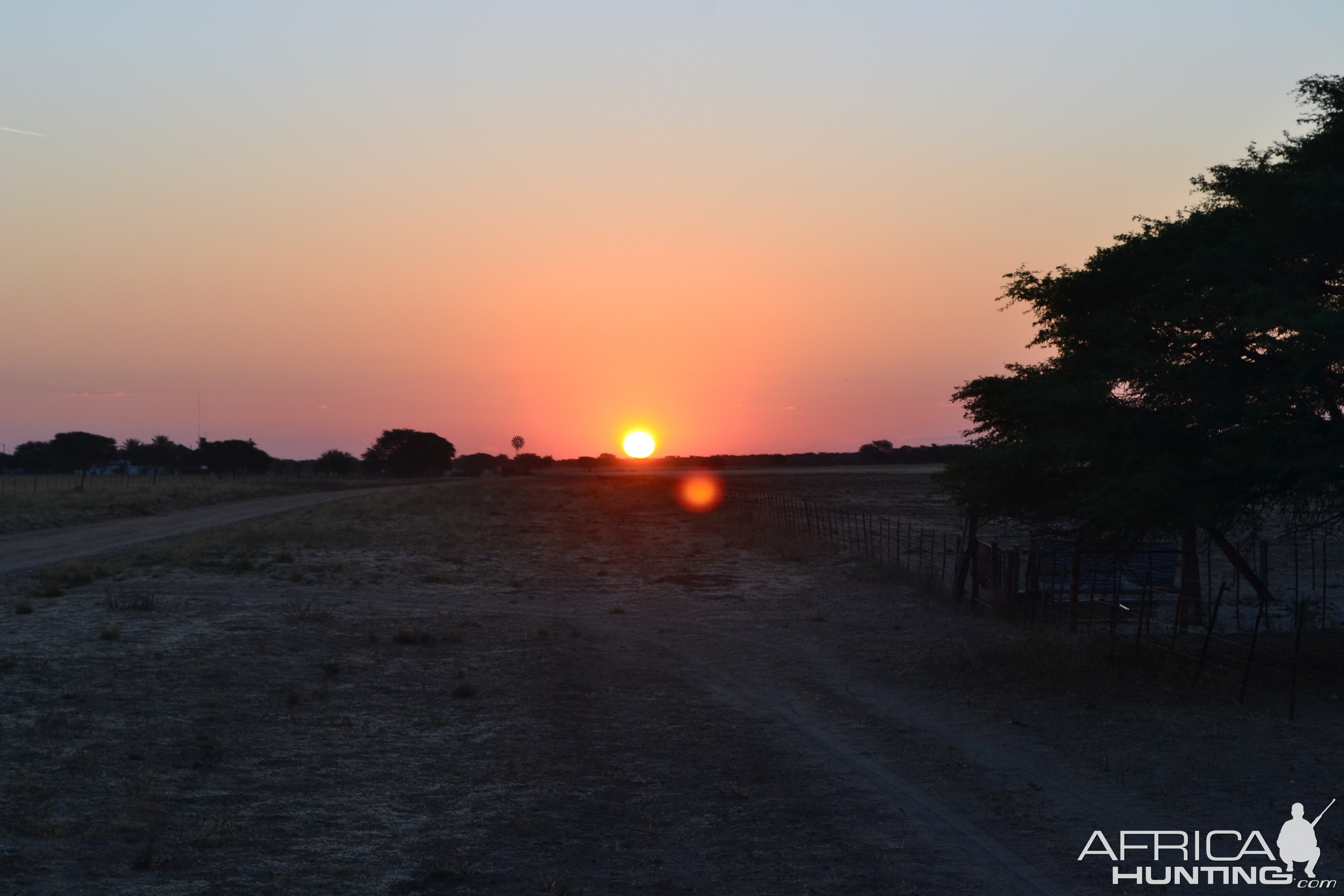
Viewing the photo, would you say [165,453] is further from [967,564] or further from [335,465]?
[967,564]

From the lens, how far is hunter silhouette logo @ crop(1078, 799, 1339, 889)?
25.0ft

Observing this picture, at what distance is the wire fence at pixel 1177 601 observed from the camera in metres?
15.0

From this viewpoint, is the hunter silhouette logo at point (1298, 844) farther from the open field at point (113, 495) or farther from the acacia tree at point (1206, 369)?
the open field at point (113, 495)

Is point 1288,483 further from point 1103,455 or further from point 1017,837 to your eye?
point 1017,837

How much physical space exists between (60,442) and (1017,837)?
136037mm

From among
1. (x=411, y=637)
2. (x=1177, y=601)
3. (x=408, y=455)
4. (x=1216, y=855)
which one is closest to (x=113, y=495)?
(x=411, y=637)

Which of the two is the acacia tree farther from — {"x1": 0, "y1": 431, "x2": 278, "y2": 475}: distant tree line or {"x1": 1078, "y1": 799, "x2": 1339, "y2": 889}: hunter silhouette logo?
{"x1": 0, "y1": 431, "x2": 278, "y2": 475}: distant tree line

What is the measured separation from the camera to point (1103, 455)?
15.1 meters

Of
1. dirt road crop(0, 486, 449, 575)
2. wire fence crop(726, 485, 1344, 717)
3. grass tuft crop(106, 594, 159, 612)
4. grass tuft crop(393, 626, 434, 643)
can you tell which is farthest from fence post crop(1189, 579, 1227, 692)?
dirt road crop(0, 486, 449, 575)

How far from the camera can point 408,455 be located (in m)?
184

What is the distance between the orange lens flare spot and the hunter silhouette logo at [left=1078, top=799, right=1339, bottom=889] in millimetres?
56957

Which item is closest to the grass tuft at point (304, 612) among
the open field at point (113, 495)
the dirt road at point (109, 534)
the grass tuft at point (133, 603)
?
the grass tuft at point (133, 603)

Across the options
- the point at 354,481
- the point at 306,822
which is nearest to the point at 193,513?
the point at 306,822

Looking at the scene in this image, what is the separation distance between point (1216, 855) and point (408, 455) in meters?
182
